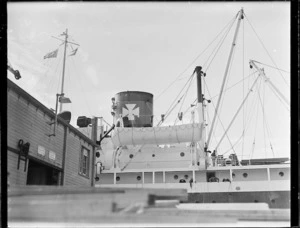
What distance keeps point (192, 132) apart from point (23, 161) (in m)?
14.1

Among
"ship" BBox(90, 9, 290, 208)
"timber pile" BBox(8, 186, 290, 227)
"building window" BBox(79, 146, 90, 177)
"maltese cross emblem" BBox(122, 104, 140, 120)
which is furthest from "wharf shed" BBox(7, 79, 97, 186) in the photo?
"maltese cross emblem" BBox(122, 104, 140, 120)

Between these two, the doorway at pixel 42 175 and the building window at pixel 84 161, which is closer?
the doorway at pixel 42 175

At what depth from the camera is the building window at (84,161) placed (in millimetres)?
13641

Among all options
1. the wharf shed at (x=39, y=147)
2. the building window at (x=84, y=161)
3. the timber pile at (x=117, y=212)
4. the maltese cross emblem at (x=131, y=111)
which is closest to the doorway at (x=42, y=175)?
the wharf shed at (x=39, y=147)

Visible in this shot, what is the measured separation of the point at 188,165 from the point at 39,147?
14.7 metres

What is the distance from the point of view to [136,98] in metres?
27.0

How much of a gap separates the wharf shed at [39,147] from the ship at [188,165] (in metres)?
7.98

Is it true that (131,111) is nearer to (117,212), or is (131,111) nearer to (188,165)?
(188,165)

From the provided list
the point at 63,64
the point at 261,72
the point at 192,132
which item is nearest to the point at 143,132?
the point at 192,132

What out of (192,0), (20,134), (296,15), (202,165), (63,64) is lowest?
(202,165)

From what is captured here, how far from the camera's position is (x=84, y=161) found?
1402cm

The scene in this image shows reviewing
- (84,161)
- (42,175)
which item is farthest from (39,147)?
(84,161)

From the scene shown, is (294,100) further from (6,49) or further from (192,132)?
(192,132)

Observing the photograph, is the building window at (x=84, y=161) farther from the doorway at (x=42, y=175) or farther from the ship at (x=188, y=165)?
the ship at (x=188, y=165)
